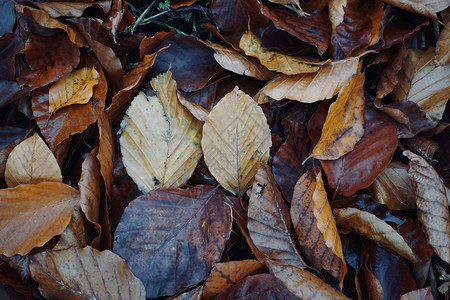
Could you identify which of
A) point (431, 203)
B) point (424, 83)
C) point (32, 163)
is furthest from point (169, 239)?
point (424, 83)

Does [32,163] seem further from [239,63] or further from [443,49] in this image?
[443,49]

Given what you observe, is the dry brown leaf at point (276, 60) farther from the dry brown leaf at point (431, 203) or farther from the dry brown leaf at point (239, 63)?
the dry brown leaf at point (431, 203)

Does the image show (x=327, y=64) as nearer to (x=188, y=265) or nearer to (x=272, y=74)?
(x=272, y=74)

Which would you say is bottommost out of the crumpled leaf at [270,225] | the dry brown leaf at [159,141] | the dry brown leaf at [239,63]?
the crumpled leaf at [270,225]

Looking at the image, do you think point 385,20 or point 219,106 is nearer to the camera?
point 219,106

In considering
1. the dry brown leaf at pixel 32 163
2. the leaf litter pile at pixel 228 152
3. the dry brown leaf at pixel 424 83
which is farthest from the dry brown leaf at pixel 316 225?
the dry brown leaf at pixel 32 163

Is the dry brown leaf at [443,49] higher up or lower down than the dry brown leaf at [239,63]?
higher up

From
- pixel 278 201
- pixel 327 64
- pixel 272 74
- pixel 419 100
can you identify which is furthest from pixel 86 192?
pixel 419 100

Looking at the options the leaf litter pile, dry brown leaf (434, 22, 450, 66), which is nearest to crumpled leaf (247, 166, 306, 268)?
the leaf litter pile
